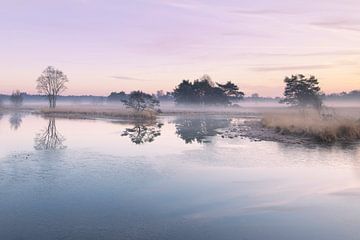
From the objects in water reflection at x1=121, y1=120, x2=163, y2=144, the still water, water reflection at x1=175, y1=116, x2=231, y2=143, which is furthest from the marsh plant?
the still water

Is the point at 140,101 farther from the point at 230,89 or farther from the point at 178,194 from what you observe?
the point at 178,194

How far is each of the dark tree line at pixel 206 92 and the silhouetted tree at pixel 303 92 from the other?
38.6 metres

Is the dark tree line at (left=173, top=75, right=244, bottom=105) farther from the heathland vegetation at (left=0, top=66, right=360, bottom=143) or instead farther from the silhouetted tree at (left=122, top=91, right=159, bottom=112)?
the silhouetted tree at (left=122, top=91, right=159, bottom=112)

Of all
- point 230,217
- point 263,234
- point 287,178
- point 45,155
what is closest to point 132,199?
point 230,217

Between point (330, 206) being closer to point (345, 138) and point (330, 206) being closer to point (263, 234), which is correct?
point (263, 234)

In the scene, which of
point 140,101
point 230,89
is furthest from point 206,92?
point 140,101

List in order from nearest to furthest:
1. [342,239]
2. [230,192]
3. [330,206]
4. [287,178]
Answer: [342,239] < [330,206] < [230,192] < [287,178]

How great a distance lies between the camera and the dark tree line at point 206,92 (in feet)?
350

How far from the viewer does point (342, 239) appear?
905cm

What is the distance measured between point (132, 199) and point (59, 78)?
8410 cm

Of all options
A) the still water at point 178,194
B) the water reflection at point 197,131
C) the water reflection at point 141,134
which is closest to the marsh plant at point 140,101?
the water reflection at point 197,131

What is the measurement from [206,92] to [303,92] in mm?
43162

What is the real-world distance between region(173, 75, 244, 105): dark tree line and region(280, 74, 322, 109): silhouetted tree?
3863 cm

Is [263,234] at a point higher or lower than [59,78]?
lower
